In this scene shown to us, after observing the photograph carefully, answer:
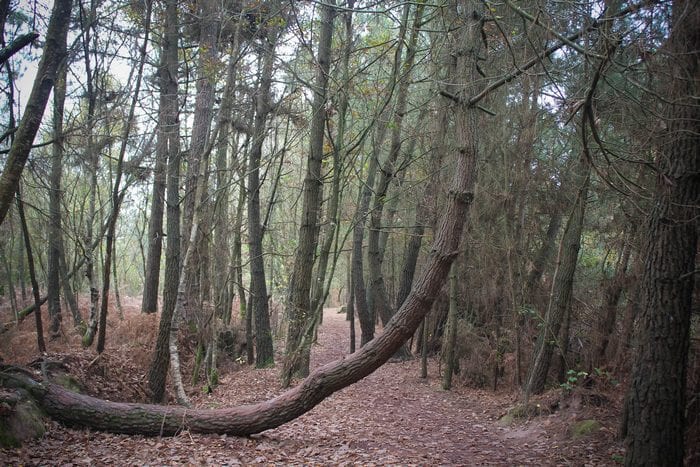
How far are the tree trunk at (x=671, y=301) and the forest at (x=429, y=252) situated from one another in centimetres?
2

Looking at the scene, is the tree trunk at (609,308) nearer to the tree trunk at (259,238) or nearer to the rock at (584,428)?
the rock at (584,428)

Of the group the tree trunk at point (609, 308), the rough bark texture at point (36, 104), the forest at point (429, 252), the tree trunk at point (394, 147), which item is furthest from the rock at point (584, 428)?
the rough bark texture at point (36, 104)

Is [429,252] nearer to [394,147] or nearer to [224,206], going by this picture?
[394,147]

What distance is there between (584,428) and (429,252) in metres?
3.24

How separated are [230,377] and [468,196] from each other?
7.95 m

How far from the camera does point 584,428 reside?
6258mm

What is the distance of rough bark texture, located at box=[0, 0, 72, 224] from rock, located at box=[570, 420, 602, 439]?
26.8 ft

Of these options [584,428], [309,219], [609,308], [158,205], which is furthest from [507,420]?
[158,205]

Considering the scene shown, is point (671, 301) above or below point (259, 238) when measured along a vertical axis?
below

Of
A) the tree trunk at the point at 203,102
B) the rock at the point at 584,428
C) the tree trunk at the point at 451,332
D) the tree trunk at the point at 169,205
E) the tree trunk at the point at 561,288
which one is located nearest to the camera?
the rock at the point at 584,428

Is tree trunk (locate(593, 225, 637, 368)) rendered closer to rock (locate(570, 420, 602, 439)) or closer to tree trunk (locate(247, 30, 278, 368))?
rock (locate(570, 420, 602, 439))

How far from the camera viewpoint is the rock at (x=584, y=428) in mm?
6152

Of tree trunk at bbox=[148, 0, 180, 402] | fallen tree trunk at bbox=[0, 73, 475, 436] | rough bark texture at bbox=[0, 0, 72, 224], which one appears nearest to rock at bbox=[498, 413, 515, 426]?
fallen tree trunk at bbox=[0, 73, 475, 436]

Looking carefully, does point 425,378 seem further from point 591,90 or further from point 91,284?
point 591,90
